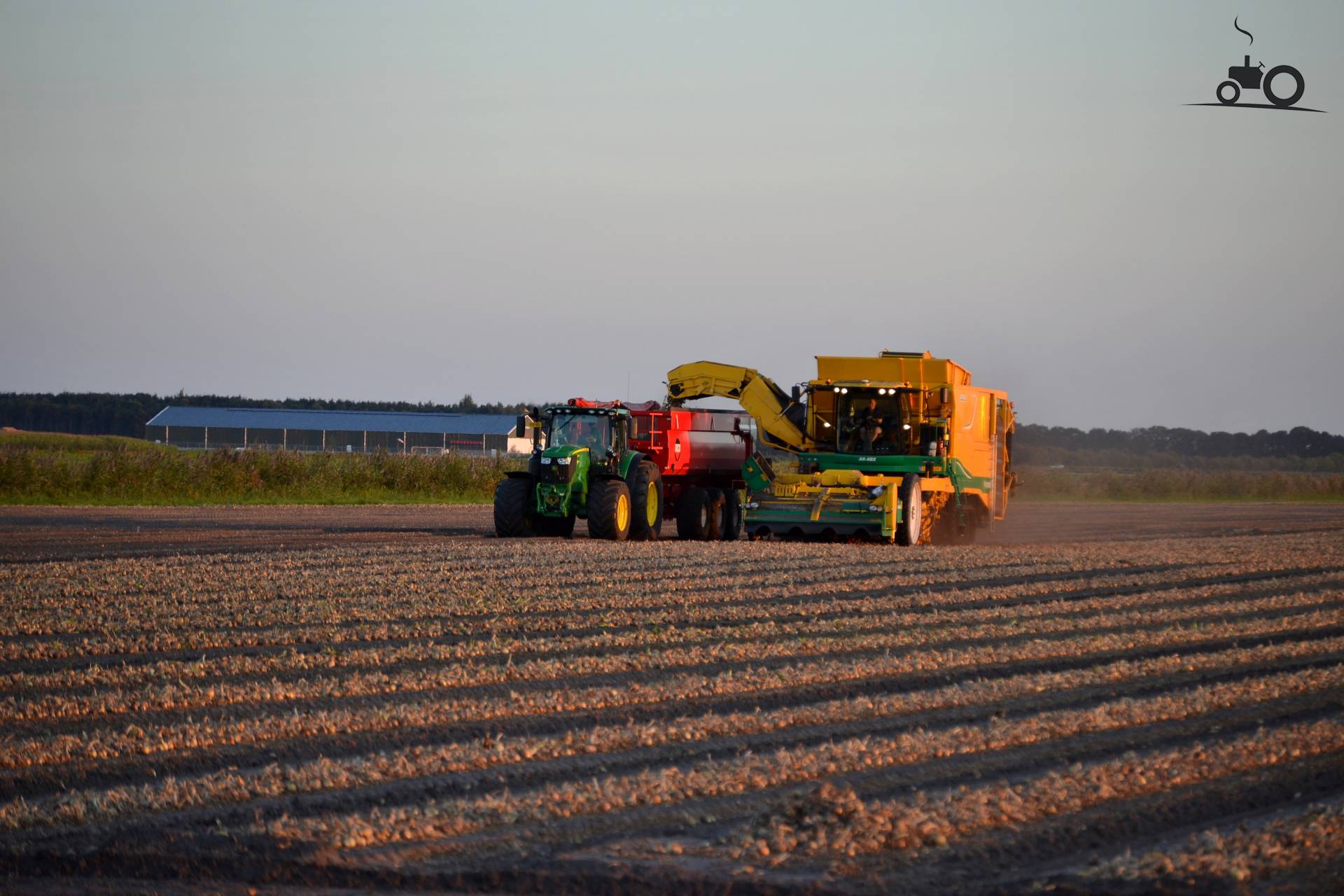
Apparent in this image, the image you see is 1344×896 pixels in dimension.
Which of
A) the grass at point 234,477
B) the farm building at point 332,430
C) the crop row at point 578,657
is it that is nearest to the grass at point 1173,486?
the grass at point 234,477

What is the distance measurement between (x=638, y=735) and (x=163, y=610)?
23.4 ft

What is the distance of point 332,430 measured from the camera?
81.4 metres

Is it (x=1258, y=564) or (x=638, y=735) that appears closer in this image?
(x=638, y=735)

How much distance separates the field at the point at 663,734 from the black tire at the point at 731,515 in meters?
8.85

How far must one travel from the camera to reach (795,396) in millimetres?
24359

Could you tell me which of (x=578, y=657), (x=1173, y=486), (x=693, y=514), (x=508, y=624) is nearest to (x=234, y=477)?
(x=693, y=514)

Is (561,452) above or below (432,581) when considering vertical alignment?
above

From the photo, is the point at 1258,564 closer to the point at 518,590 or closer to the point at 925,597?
the point at 925,597

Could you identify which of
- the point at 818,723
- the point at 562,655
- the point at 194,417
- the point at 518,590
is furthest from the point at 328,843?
the point at 194,417

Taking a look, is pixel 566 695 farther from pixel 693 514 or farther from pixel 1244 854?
pixel 693 514

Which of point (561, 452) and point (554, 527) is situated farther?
point (554, 527)

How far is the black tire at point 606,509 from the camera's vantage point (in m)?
22.6

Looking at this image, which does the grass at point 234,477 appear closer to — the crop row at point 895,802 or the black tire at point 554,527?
the black tire at point 554,527

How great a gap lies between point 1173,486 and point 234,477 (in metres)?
38.4
